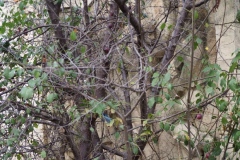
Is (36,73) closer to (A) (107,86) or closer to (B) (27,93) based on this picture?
(B) (27,93)

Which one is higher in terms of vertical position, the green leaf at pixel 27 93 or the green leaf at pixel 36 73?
the green leaf at pixel 36 73

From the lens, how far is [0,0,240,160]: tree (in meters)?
2.12

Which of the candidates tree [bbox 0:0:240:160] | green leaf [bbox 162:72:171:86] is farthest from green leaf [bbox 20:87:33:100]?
green leaf [bbox 162:72:171:86]

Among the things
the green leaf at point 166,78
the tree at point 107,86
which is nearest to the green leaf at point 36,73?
the tree at point 107,86

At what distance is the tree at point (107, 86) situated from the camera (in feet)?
6.94

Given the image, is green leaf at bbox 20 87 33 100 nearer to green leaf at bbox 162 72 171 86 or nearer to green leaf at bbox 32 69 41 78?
green leaf at bbox 32 69 41 78

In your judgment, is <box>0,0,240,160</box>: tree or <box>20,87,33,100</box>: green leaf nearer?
<box>20,87,33,100</box>: green leaf

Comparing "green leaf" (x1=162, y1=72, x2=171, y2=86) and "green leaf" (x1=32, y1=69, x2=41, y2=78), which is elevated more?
"green leaf" (x1=32, y1=69, x2=41, y2=78)

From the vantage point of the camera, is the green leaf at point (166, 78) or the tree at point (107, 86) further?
the tree at point (107, 86)

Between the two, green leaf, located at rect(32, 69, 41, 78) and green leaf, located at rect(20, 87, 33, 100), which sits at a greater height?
green leaf, located at rect(32, 69, 41, 78)

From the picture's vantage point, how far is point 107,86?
7.11 feet

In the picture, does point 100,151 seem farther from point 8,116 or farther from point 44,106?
point 8,116

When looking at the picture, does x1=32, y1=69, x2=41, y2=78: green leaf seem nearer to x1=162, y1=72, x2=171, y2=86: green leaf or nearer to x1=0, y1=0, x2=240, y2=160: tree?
x1=0, y1=0, x2=240, y2=160: tree

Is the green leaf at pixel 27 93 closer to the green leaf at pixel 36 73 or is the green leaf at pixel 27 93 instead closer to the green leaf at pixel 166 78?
the green leaf at pixel 36 73
